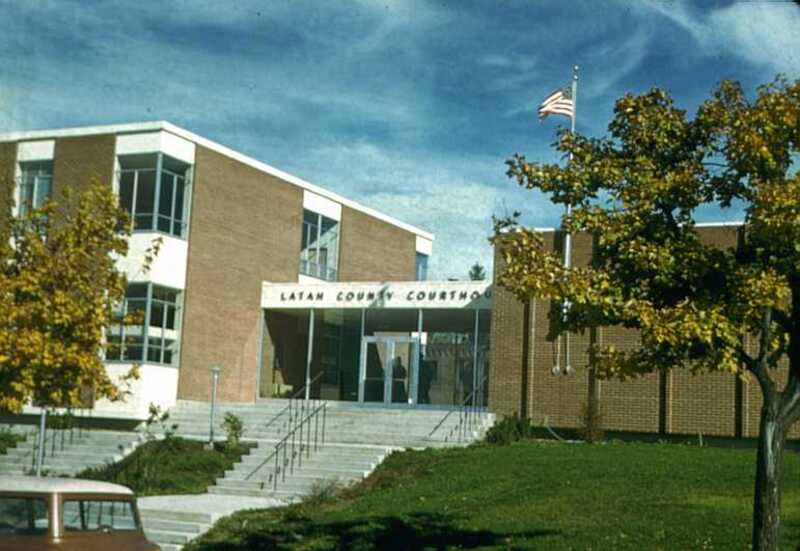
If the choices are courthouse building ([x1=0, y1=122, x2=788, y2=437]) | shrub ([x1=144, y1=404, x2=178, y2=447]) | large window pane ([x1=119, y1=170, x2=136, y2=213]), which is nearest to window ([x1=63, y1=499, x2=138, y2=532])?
shrub ([x1=144, y1=404, x2=178, y2=447])

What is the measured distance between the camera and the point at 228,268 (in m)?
37.5

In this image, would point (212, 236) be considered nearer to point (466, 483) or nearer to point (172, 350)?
point (172, 350)

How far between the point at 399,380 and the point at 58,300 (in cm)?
1788

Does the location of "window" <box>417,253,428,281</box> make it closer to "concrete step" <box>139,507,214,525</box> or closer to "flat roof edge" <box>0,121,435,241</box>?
"flat roof edge" <box>0,121,435,241</box>

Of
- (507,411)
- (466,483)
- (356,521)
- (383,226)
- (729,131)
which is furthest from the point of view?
(383,226)

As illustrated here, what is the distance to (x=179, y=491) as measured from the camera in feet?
82.5

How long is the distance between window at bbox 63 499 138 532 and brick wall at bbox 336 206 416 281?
1242 inches

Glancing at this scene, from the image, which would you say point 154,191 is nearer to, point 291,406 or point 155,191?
point 155,191

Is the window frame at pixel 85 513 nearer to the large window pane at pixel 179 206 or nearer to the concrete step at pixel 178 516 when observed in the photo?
the concrete step at pixel 178 516

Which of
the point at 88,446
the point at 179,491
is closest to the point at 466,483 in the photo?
the point at 179,491

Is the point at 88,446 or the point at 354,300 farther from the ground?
the point at 354,300

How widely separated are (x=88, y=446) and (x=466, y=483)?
12.2 meters

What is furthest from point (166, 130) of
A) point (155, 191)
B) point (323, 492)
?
point (323, 492)

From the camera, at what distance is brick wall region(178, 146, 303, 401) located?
36000 mm
